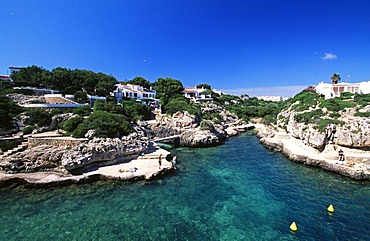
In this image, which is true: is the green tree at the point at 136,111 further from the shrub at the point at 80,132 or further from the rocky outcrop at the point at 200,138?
the shrub at the point at 80,132

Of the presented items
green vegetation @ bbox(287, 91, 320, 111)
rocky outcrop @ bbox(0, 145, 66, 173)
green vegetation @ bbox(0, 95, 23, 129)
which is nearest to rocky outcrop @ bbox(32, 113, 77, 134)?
green vegetation @ bbox(0, 95, 23, 129)

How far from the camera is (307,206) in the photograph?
13.0m

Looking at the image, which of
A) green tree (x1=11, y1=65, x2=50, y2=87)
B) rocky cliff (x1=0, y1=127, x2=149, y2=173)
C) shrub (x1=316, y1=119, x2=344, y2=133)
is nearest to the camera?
rocky cliff (x1=0, y1=127, x2=149, y2=173)

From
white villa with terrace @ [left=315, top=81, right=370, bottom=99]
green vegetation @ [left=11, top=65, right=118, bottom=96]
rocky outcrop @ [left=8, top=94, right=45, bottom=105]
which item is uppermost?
green vegetation @ [left=11, top=65, right=118, bottom=96]

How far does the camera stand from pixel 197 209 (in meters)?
12.7

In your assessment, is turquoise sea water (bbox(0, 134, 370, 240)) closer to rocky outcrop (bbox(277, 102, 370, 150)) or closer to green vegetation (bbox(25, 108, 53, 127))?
rocky outcrop (bbox(277, 102, 370, 150))

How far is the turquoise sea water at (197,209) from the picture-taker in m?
10.3

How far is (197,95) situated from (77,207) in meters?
57.8

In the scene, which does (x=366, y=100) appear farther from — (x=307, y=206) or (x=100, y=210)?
(x=100, y=210)

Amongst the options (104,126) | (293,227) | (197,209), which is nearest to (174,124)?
(104,126)

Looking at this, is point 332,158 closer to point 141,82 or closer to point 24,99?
point 24,99

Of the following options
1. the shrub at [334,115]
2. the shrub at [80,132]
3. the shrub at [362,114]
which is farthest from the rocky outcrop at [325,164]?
the shrub at [80,132]

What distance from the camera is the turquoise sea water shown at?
33.7 ft

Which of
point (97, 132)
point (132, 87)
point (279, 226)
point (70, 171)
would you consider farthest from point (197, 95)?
point (279, 226)
